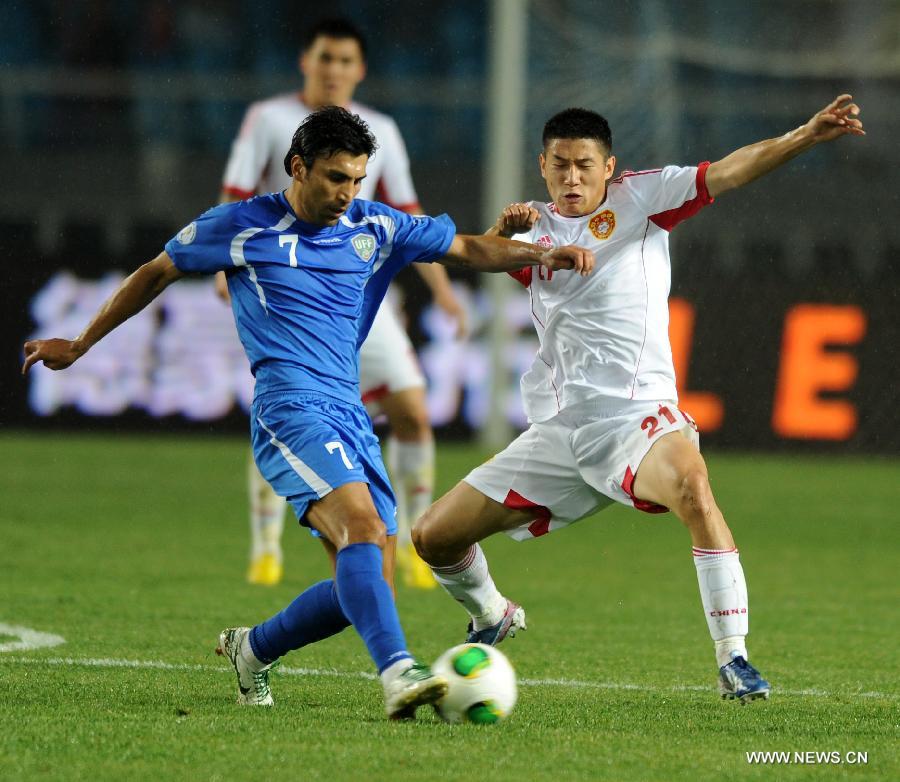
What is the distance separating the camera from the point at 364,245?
4762 millimetres

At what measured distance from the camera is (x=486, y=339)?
1449 centimetres

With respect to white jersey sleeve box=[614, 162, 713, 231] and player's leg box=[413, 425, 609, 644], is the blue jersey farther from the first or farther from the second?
white jersey sleeve box=[614, 162, 713, 231]

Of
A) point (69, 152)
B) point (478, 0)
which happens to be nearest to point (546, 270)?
point (69, 152)

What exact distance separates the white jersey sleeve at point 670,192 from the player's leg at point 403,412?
2239 millimetres

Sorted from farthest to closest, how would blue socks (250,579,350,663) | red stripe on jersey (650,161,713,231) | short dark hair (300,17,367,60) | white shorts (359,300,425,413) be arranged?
white shorts (359,300,425,413)
short dark hair (300,17,367,60)
red stripe on jersey (650,161,713,231)
blue socks (250,579,350,663)

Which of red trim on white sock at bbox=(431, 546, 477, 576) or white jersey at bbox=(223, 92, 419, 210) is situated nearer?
red trim on white sock at bbox=(431, 546, 477, 576)

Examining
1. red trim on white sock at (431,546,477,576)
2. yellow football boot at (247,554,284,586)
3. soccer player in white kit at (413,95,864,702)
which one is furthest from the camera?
yellow football boot at (247,554,284,586)

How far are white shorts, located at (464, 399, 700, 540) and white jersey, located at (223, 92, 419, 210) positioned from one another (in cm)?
249

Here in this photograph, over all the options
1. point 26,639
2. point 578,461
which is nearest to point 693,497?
point 578,461

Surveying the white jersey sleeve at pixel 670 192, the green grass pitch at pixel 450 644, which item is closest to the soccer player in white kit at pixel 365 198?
the green grass pitch at pixel 450 644

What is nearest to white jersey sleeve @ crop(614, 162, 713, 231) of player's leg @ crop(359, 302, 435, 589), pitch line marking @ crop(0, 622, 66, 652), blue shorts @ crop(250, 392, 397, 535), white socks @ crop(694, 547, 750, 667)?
white socks @ crop(694, 547, 750, 667)

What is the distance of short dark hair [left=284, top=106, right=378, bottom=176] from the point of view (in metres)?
4.47

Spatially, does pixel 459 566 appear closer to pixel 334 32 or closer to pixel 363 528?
pixel 363 528

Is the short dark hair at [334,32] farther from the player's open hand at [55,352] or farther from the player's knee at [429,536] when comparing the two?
the player's open hand at [55,352]
